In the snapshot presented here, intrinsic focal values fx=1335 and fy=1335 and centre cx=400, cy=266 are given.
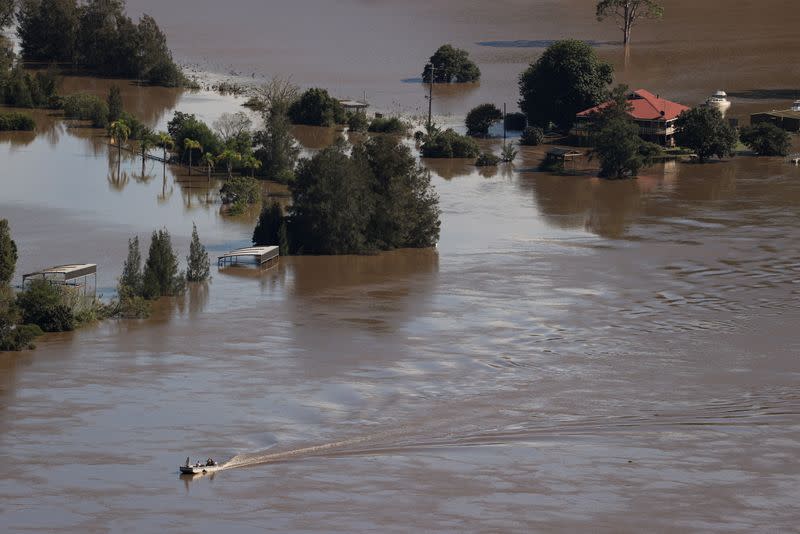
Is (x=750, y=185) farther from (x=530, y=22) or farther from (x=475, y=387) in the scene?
(x=530, y=22)

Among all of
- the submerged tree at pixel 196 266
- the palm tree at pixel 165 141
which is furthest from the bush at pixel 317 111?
the submerged tree at pixel 196 266

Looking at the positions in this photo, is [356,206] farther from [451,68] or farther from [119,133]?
[451,68]

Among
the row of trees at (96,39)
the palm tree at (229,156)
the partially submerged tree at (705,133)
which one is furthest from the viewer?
the row of trees at (96,39)

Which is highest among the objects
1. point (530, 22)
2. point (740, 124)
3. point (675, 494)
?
point (530, 22)

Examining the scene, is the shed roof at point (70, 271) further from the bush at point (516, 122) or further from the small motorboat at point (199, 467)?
the bush at point (516, 122)

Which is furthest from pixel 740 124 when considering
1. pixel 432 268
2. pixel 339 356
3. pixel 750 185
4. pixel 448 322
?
pixel 339 356

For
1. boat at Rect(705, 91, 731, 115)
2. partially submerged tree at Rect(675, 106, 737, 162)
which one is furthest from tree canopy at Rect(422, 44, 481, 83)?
partially submerged tree at Rect(675, 106, 737, 162)

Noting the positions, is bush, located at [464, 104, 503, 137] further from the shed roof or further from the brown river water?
the shed roof
